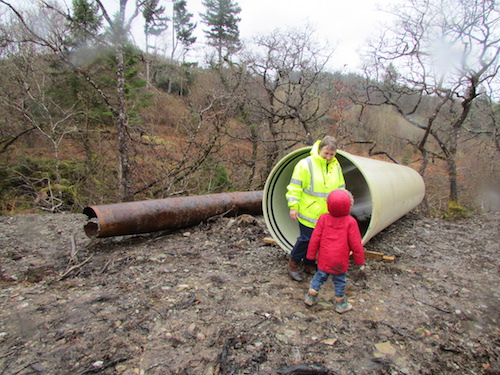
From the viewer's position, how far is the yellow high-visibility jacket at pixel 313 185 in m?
3.05

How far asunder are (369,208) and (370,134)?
13962 mm

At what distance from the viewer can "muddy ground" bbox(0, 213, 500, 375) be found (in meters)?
2.04

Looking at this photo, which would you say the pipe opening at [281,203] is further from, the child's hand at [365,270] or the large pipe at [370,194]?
the child's hand at [365,270]

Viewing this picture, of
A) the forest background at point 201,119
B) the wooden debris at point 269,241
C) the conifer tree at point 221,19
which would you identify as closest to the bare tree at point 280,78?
the forest background at point 201,119

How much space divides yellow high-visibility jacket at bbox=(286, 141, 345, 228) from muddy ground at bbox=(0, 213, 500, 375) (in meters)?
0.78

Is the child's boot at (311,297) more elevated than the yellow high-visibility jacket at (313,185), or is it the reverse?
the yellow high-visibility jacket at (313,185)

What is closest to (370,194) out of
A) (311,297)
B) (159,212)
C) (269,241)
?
(269,241)

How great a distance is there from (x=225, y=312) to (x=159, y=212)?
7.44ft

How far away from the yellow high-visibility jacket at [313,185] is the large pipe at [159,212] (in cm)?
219

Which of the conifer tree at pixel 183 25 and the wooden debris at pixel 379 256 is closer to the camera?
the wooden debris at pixel 379 256

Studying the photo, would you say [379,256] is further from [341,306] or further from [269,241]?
[341,306]

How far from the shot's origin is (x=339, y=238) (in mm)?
2572

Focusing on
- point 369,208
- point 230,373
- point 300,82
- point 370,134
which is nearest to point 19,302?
point 230,373

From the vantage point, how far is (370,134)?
17.9 meters
